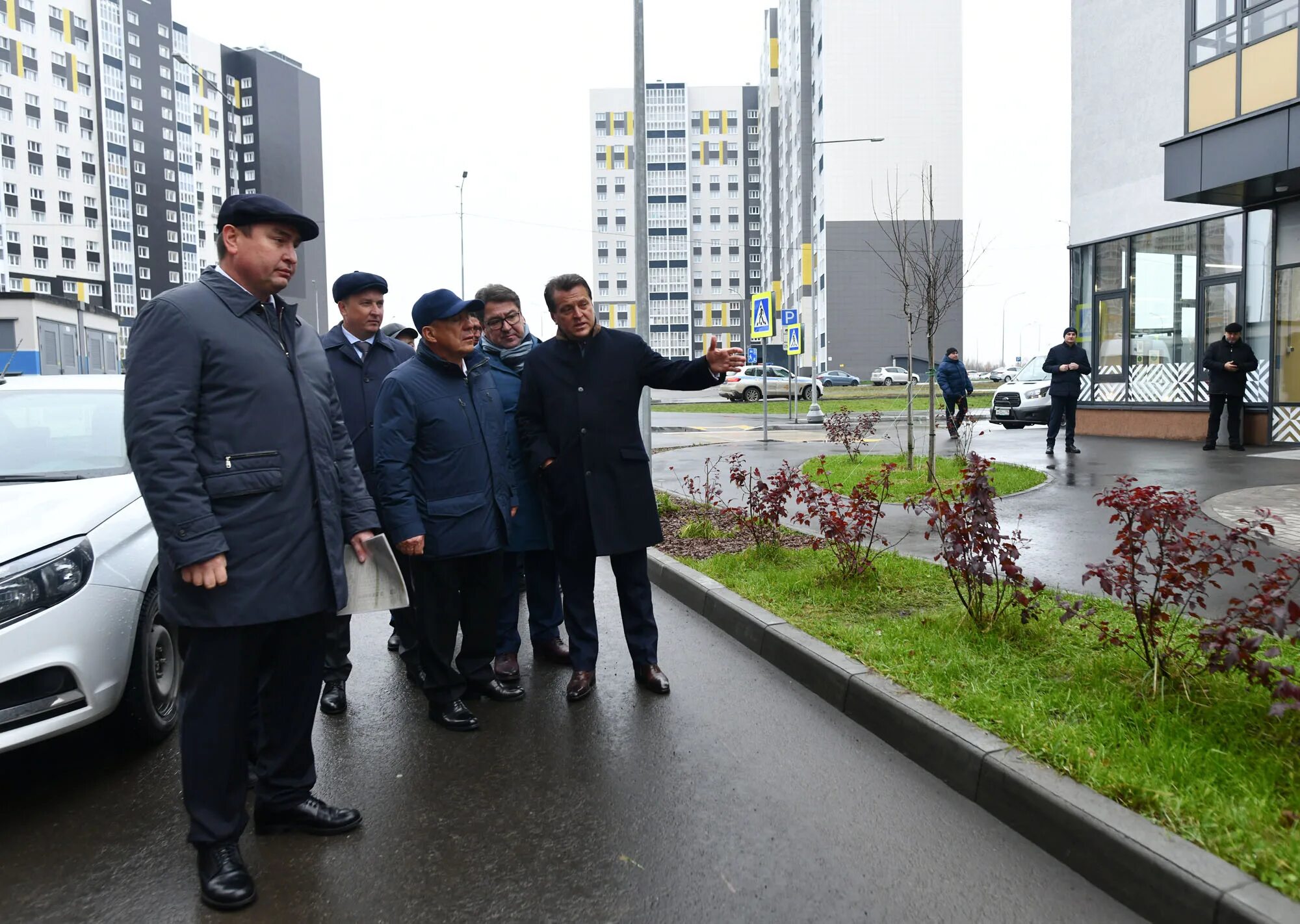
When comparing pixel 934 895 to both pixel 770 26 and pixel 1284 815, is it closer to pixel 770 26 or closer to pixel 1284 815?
pixel 1284 815

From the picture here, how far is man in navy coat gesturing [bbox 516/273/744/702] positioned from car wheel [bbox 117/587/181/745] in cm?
183

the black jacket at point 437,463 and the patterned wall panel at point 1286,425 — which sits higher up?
the black jacket at point 437,463

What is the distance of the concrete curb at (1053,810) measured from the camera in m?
2.70

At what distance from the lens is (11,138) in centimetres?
8406

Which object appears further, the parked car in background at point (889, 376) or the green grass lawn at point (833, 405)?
the parked car in background at point (889, 376)

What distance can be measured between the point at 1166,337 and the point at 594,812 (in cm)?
1802

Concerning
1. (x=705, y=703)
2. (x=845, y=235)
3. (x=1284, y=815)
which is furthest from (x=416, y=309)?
(x=845, y=235)

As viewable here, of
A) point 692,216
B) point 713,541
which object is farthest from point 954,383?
point 692,216

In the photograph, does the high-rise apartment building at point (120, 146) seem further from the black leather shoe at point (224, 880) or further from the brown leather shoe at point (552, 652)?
the black leather shoe at point (224, 880)

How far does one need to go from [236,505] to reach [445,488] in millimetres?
1505

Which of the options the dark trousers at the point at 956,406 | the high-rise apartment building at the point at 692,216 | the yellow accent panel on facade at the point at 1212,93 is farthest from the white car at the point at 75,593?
the high-rise apartment building at the point at 692,216

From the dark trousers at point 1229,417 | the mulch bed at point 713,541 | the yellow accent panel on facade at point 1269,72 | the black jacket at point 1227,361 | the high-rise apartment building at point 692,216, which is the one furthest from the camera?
the high-rise apartment building at point 692,216

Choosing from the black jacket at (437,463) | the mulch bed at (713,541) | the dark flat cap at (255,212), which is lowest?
the mulch bed at (713,541)

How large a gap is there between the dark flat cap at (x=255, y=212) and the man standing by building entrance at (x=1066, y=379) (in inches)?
519
